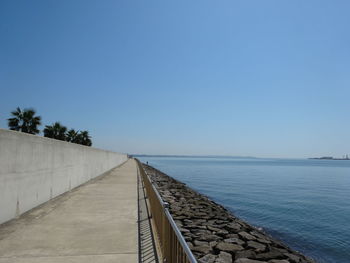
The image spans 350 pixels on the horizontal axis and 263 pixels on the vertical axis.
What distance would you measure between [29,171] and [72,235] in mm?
2944

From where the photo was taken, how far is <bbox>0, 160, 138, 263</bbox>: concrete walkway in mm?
4523

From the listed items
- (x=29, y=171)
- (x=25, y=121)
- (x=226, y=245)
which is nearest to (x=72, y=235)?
(x=29, y=171)

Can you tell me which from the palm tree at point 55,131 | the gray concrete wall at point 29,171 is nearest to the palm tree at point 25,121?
the palm tree at point 55,131

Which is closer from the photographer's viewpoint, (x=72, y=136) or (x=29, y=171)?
(x=29, y=171)

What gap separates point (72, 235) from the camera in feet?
18.7

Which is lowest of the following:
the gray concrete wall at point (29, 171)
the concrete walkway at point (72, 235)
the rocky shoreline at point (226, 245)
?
the rocky shoreline at point (226, 245)

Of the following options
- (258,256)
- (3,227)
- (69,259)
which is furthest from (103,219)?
(258,256)

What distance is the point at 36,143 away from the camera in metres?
8.00

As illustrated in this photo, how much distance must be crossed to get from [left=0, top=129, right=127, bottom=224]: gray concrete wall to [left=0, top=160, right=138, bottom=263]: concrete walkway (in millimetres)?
434

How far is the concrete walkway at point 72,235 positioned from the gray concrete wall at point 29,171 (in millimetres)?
434

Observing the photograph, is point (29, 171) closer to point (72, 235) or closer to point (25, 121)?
point (72, 235)

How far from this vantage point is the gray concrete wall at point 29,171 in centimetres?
627

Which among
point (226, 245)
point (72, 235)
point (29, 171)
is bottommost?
point (226, 245)

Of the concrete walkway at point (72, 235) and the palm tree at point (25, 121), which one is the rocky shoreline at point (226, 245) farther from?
the palm tree at point (25, 121)
